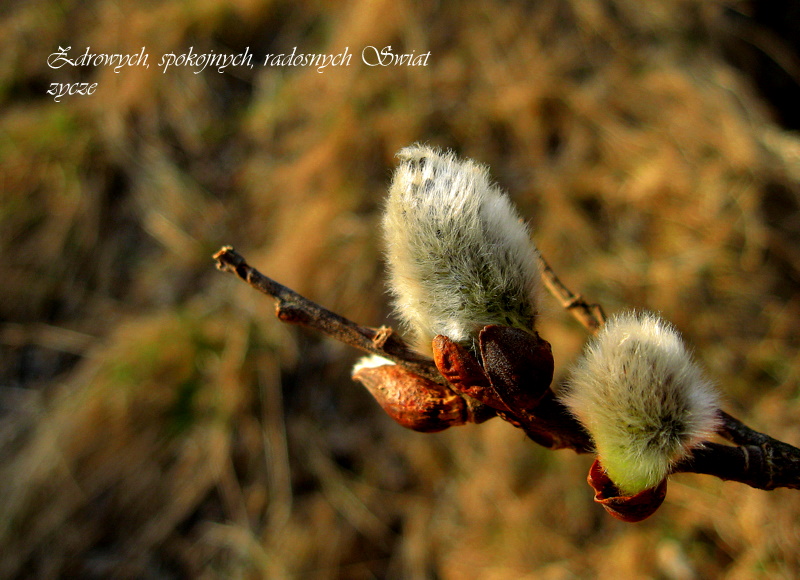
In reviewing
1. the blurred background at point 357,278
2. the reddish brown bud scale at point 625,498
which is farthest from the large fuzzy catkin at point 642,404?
the blurred background at point 357,278

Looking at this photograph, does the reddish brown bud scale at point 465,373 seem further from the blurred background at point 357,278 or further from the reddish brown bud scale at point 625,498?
the blurred background at point 357,278

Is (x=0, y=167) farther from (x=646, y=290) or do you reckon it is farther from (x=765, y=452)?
(x=765, y=452)

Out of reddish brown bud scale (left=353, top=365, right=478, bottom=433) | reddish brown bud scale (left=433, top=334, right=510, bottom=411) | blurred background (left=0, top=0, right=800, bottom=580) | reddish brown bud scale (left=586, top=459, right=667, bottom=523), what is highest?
reddish brown bud scale (left=433, top=334, right=510, bottom=411)

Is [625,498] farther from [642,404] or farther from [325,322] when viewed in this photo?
[325,322]

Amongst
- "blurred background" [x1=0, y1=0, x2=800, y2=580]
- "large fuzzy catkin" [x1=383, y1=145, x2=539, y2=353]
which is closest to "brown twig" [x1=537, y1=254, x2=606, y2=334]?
"large fuzzy catkin" [x1=383, y1=145, x2=539, y2=353]

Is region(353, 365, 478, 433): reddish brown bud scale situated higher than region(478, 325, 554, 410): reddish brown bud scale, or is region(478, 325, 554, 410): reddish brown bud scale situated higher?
region(478, 325, 554, 410): reddish brown bud scale

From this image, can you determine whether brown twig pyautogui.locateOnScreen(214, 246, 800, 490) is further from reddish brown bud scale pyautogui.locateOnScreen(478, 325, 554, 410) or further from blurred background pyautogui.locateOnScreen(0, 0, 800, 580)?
blurred background pyautogui.locateOnScreen(0, 0, 800, 580)

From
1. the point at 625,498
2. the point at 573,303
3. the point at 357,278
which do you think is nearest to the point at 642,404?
the point at 625,498
